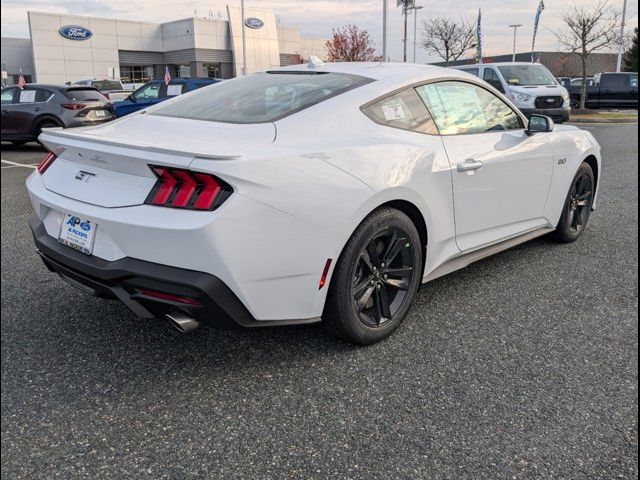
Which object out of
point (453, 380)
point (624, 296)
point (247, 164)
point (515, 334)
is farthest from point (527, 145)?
point (247, 164)

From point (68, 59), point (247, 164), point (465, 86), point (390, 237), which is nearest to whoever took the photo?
point (247, 164)

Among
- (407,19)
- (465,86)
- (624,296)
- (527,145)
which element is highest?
(407,19)

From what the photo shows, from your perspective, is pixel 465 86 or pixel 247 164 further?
pixel 465 86

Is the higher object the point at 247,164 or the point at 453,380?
the point at 247,164

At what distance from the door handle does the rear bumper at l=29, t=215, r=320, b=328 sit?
4.34 feet

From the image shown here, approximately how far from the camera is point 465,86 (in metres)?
3.55

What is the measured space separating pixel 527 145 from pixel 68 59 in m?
38.7

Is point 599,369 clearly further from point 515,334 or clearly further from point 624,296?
point 624,296

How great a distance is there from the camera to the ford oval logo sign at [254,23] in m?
3.90

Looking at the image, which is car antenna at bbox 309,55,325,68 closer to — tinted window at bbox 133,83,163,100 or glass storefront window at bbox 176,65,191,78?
tinted window at bbox 133,83,163,100

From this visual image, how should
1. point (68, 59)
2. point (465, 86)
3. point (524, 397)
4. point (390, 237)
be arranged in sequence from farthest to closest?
point (68, 59), point (465, 86), point (390, 237), point (524, 397)

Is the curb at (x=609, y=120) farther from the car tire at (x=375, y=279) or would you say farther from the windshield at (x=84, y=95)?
the car tire at (x=375, y=279)

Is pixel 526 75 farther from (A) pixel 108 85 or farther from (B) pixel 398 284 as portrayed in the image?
(A) pixel 108 85

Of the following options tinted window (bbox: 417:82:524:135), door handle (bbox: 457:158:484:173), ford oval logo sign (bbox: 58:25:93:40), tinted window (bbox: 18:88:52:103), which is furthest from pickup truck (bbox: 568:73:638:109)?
ford oval logo sign (bbox: 58:25:93:40)
